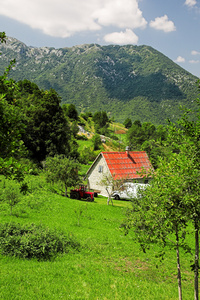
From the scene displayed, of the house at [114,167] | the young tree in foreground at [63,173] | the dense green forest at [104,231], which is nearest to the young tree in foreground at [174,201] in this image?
the dense green forest at [104,231]

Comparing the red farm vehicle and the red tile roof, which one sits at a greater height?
the red tile roof

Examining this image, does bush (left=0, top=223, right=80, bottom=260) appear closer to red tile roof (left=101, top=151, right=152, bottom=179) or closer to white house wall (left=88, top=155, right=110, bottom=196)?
red tile roof (left=101, top=151, right=152, bottom=179)

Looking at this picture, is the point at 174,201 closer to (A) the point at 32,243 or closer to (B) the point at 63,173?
(A) the point at 32,243

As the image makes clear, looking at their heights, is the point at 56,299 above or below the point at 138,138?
below

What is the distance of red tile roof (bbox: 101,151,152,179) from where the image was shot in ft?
129

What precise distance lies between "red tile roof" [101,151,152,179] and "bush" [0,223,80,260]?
25.3m

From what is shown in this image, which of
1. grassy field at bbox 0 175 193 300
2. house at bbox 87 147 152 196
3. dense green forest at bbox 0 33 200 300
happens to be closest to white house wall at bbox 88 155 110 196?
house at bbox 87 147 152 196

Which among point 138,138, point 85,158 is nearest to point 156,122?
point 138,138

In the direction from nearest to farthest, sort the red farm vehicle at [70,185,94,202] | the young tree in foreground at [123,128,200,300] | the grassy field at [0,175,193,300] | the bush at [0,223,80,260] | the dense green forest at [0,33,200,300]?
1. the young tree in foreground at [123,128,200,300]
2. the dense green forest at [0,33,200,300]
3. the grassy field at [0,175,193,300]
4. the bush at [0,223,80,260]
5. the red farm vehicle at [70,185,94,202]

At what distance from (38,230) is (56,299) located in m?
5.34

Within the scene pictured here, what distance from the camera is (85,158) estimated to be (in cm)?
6581

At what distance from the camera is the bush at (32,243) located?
11.4 metres

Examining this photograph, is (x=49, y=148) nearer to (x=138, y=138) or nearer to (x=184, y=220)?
(x=184, y=220)

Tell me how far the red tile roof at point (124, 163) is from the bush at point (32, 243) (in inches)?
995
